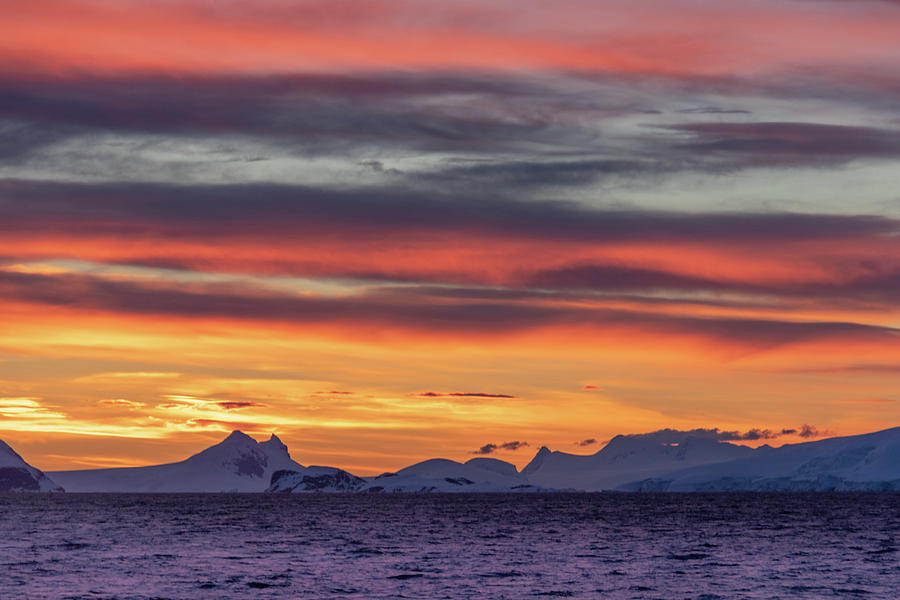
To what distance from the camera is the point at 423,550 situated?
4756 inches

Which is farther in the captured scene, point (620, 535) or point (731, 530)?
point (731, 530)

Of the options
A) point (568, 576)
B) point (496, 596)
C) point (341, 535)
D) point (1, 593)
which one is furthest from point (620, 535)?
point (1, 593)

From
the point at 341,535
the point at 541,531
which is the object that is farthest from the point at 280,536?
the point at 541,531

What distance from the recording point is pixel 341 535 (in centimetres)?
15638

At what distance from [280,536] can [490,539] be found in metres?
29.2

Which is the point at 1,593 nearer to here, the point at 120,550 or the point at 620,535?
the point at 120,550

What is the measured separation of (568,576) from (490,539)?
176ft

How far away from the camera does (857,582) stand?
283 feet

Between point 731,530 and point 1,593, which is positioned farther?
point 731,530

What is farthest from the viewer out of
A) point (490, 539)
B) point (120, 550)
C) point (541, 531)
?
point (541, 531)

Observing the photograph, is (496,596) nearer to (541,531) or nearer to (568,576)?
(568,576)

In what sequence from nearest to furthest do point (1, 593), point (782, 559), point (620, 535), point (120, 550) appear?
point (1, 593) → point (782, 559) → point (120, 550) → point (620, 535)

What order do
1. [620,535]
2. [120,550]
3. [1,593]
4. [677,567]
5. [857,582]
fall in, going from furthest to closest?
[620,535], [120,550], [677,567], [857,582], [1,593]

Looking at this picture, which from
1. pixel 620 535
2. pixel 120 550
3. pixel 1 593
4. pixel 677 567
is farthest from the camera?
pixel 620 535
